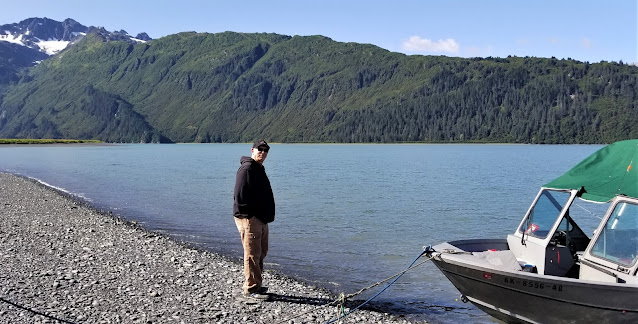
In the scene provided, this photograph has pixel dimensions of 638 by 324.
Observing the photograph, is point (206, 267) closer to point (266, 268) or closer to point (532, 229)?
point (266, 268)

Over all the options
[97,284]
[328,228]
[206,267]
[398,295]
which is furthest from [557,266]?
[328,228]

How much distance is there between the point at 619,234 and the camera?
10.9m

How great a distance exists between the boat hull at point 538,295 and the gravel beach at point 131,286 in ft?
6.06

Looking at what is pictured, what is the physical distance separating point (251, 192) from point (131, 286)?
4.42 metres

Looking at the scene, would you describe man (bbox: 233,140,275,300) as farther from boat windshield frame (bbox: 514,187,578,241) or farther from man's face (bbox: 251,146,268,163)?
boat windshield frame (bbox: 514,187,578,241)

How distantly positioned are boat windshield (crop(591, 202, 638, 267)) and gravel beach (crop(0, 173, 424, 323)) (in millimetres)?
4681

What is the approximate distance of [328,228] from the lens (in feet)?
89.9

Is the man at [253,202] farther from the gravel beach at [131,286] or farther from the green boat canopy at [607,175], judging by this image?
the green boat canopy at [607,175]

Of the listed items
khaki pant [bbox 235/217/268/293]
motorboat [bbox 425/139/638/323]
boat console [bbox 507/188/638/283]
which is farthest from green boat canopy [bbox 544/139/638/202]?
khaki pant [bbox 235/217/268/293]

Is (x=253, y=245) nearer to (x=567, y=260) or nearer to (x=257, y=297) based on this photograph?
(x=257, y=297)

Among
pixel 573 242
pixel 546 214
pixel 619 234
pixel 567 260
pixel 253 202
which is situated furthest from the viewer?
pixel 546 214

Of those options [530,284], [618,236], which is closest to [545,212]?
[618,236]

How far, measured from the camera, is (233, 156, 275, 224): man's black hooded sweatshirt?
11195mm

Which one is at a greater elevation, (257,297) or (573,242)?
(573,242)
